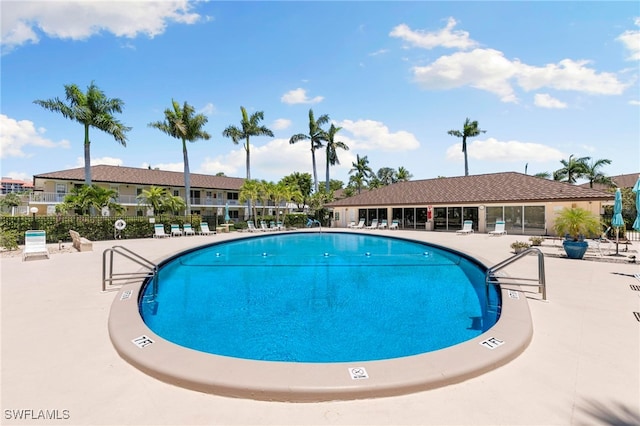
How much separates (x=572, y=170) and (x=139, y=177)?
5230 cm

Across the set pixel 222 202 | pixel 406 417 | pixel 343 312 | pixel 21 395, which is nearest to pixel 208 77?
pixel 343 312

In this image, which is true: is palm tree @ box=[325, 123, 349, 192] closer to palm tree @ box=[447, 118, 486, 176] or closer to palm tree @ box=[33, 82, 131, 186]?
palm tree @ box=[447, 118, 486, 176]

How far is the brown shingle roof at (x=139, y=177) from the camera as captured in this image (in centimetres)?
3081

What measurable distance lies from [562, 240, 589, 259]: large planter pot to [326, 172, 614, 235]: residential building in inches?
273

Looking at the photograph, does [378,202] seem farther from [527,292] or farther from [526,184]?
[527,292]

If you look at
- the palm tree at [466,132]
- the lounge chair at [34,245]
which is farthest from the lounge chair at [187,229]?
Result: the palm tree at [466,132]

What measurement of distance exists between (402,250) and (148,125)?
2847cm

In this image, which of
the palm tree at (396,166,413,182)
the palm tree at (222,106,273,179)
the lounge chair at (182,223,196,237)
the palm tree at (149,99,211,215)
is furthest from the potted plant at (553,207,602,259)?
the palm tree at (396,166,413,182)

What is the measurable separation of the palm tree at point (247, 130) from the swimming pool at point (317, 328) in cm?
2502

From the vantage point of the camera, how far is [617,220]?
11742 mm

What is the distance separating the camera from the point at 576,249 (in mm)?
11297

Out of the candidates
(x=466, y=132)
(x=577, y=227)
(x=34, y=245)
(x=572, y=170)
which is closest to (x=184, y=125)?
(x=34, y=245)

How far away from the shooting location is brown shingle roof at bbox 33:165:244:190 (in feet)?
101

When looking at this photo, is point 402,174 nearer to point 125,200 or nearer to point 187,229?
point 187,229
